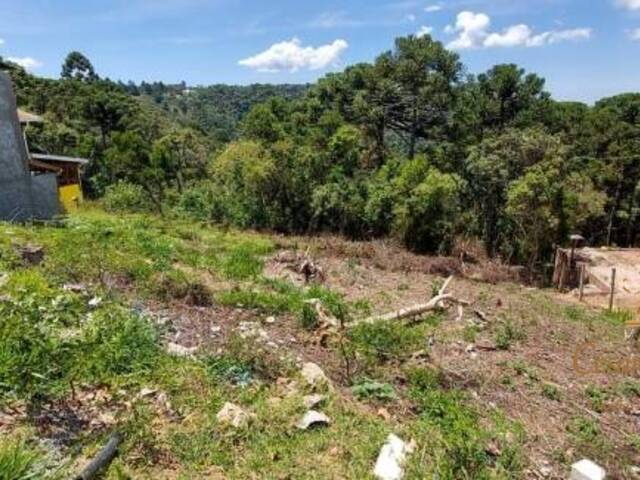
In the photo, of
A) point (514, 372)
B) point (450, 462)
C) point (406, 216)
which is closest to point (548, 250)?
point (406, 216)

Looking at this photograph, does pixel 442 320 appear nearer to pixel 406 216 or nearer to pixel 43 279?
pixel 43 279

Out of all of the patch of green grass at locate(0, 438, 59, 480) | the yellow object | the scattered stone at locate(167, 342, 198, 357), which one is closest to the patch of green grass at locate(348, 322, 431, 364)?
the scattered stone at locate(167, 342, 198, 357)

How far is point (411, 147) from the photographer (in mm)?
23484

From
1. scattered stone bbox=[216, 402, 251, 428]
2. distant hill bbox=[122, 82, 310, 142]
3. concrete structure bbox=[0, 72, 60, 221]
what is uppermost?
distant hill bbox=[122, 82, 310, 142]

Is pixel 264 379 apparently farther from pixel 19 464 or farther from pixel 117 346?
pixel 19 464

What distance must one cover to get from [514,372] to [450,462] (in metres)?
2.90

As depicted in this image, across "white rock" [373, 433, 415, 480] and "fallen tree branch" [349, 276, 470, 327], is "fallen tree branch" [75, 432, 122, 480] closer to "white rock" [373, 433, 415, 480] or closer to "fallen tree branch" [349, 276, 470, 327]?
"white rock" [373, 433, 415, 480]

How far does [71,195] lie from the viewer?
674 inches

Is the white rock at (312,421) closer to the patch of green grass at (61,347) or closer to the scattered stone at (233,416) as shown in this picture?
the scattered stone at (233,416)

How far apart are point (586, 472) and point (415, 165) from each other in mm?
14940

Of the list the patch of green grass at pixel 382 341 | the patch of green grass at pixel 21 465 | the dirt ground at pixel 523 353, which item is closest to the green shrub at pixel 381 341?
the patch of green grass at pixel 382 341

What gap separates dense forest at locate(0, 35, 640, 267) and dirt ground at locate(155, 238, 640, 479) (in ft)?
23.8

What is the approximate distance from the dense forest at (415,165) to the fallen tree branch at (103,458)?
13.9 meters

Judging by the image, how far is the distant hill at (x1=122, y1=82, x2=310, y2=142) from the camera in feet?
306
